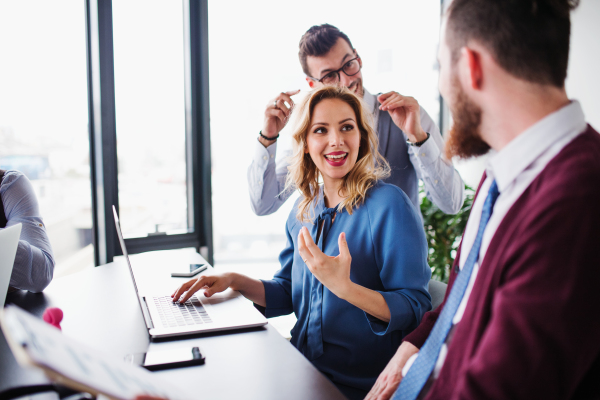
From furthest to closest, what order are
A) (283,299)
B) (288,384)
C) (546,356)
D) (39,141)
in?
(39,141) → (283,299) → (288,384) → (546,356)

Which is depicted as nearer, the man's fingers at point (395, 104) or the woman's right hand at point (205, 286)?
the woman's right hand at point (205, 286)

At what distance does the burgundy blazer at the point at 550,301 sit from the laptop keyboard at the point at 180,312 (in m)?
0.79

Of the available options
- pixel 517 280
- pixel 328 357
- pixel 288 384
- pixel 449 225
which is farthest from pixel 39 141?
pixel 449 225

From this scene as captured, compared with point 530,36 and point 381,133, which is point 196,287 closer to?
point 530,36

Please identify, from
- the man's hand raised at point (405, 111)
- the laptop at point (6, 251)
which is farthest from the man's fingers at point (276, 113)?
the laptop at point (6, 251)

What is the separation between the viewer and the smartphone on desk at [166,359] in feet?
3.02

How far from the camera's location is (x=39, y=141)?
2340mm

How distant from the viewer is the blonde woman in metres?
1.25

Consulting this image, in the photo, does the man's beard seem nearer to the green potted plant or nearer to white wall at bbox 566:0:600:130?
white wall at bbox 566:0:600:130

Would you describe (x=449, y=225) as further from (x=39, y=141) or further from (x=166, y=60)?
(x=39, y=141)

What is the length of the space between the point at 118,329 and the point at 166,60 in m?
2.17

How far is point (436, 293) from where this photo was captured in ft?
4.81

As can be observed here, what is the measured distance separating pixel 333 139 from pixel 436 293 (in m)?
0.69

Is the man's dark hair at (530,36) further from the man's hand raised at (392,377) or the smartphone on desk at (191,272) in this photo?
the smartphone on desk at (191,272)
